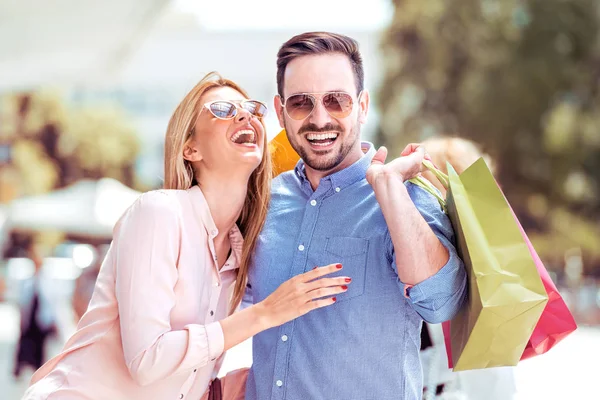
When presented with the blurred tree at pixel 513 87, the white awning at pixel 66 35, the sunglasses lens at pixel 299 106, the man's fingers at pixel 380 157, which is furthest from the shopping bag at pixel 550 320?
the blurred tree at pixel 513 87

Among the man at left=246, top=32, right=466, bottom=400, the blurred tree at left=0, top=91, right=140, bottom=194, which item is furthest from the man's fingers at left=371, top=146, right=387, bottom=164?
the blurred tree at left=0, top=91, right=140, bottom=194

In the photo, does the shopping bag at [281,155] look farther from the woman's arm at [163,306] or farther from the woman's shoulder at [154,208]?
the woman's arm at [163,306]

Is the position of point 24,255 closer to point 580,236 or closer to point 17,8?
point 580,236

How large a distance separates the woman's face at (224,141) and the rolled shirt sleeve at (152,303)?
0.33 metres

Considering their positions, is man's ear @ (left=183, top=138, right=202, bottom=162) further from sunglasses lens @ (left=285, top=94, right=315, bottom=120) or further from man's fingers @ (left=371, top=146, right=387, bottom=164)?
man's fingers @ (left=371, top=146, right=387, bottom=164)

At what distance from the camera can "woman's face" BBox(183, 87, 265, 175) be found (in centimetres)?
270

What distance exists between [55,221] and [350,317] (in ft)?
58.1

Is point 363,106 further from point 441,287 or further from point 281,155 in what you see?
point 441,287

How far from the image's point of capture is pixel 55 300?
1056 centimetres

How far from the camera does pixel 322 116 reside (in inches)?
103

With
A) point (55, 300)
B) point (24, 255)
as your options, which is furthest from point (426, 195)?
point (24, 255)

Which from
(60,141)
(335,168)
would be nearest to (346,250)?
(335,168)

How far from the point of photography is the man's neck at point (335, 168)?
2.73 meters

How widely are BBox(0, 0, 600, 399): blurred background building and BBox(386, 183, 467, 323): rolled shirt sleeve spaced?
99cm
